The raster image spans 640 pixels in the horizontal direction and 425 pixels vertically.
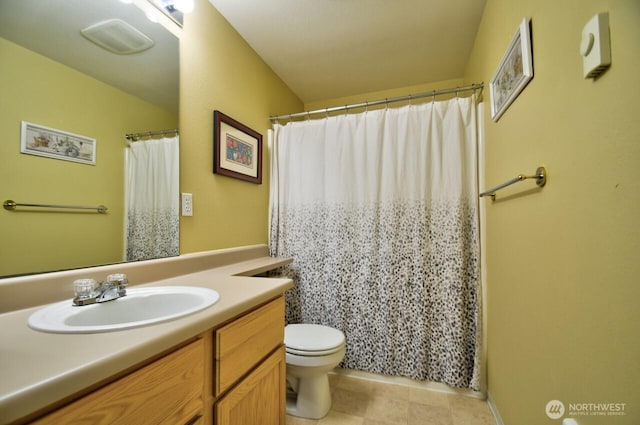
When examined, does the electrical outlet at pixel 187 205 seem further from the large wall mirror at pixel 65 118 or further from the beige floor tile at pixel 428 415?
the beige floor tile at pixel 428 415

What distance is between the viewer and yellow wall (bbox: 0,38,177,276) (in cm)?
80

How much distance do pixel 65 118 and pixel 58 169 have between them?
179mm

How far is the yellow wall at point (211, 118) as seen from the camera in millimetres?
1471

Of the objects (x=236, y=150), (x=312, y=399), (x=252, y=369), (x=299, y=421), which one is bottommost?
(x=299, y=421)

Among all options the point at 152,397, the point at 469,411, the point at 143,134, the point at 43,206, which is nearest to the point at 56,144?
the point at 43,206

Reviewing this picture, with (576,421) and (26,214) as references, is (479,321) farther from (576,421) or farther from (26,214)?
(26,214)

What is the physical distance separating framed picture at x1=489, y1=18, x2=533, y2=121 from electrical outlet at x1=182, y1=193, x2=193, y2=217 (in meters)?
1.61

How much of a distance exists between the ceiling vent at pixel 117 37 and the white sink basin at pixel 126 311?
99 cm

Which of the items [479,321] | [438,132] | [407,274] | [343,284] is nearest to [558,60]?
[438,132]

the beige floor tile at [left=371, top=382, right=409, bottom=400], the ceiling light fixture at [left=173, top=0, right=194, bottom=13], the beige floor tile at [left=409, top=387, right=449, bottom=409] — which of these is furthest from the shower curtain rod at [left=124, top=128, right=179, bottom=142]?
the beige floor tile at [left=409, top=387, right=449, bottom=409]

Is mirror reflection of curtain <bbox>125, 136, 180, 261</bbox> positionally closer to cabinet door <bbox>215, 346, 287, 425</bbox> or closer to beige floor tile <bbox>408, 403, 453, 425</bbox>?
cabinet door <bbox>215, 346, 287, 425</bbox>

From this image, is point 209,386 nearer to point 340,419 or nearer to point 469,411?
point 340,419

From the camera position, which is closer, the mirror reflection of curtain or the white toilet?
the mirror reflection of curtain

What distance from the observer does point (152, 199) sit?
49.6 inches
